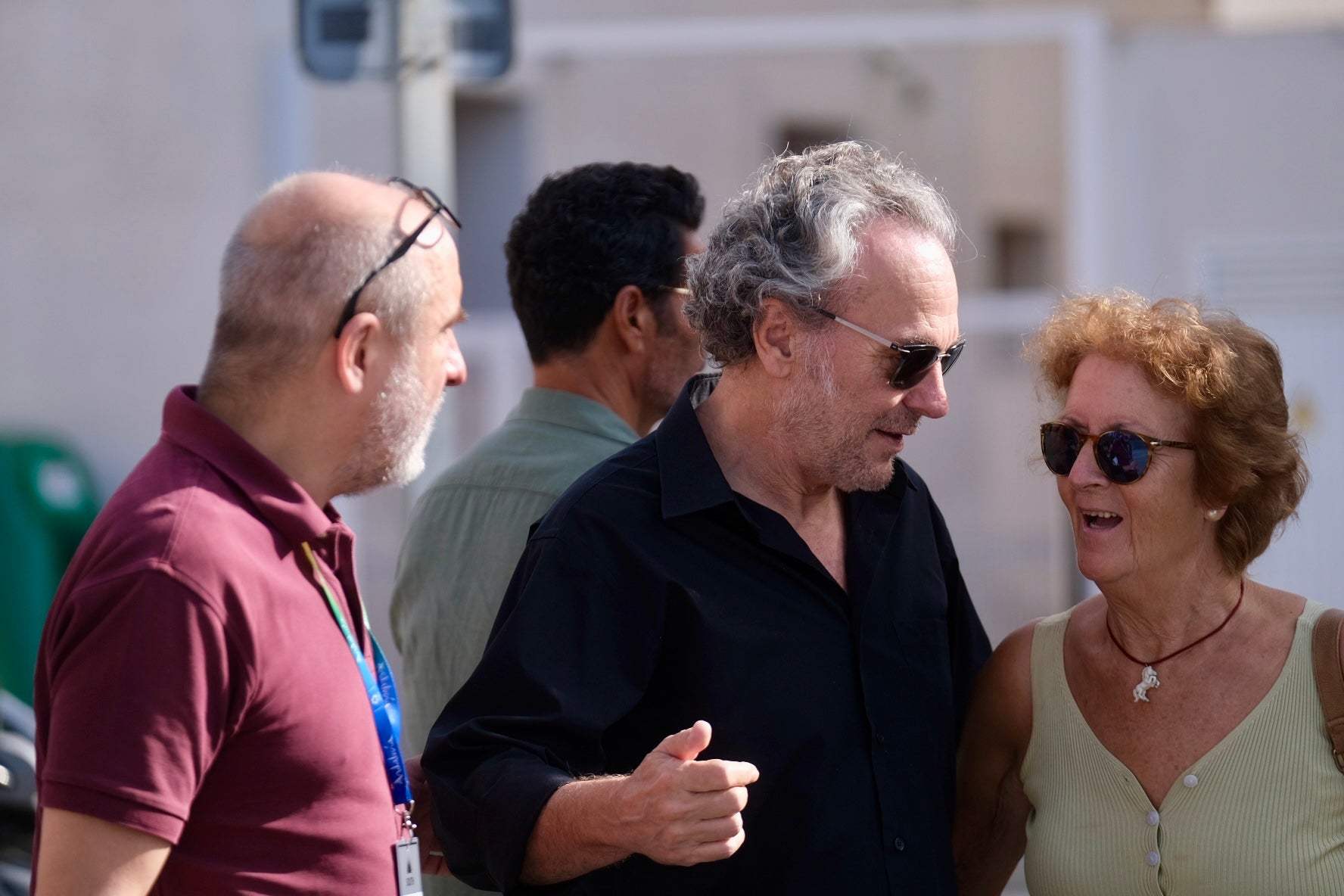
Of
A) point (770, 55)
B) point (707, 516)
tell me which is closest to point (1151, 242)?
point (770, 55)

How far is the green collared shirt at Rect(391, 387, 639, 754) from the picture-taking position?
288cm

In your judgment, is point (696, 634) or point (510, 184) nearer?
point (696, 634)

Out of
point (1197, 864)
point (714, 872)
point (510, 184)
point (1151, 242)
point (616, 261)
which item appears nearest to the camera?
point (714, 872)

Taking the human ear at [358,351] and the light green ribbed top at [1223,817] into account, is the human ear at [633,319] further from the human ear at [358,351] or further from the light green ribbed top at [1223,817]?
the light green ribbed top at [1223,817]

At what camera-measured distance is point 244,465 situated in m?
2.08

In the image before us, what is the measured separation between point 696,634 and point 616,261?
98cm

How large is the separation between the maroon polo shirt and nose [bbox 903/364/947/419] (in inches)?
38.2

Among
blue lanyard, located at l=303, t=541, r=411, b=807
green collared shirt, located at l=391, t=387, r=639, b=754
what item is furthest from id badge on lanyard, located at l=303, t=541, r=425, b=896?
green collared shirt, located at l=391, t=387, r=639, b=754

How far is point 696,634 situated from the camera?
235 centimetres

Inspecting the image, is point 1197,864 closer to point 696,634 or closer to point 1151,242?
point 696,634

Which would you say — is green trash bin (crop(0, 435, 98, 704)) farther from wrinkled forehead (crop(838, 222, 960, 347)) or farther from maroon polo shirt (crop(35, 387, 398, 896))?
wrinkled forehead (crop(838, 222, 960, 347))

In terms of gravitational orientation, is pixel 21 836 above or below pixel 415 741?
below

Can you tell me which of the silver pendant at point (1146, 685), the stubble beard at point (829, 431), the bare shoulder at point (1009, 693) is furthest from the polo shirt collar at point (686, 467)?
the silver pendant at point (1146, 685)

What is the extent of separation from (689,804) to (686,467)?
0.67 metres
